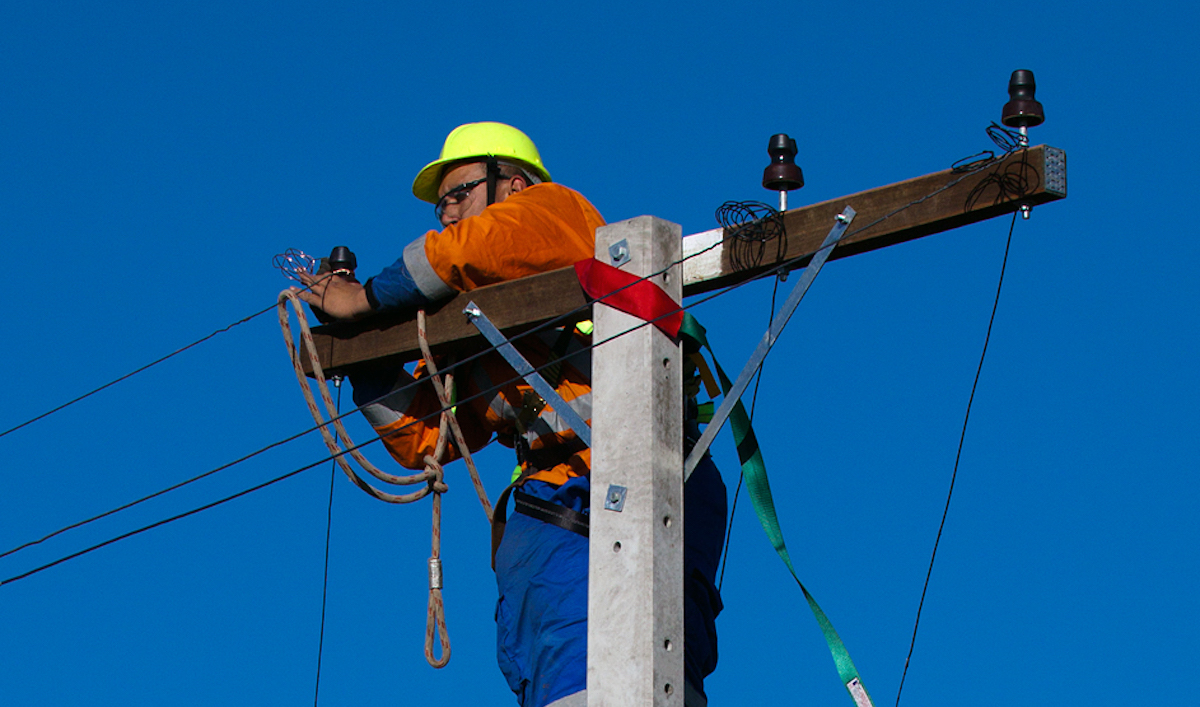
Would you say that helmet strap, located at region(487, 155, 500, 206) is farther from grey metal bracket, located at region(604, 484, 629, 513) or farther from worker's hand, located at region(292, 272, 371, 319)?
grey metal bracket, located at region(604, 484, 629, 513)

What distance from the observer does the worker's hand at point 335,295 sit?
266 inches

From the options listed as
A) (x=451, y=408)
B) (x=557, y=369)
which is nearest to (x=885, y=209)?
(x=557, y=369)

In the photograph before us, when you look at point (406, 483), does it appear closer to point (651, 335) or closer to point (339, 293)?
point (339, 293)

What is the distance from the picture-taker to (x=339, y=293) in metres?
6.84

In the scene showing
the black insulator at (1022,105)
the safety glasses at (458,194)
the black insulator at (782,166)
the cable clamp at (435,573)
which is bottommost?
the cable clamp at (435,573)

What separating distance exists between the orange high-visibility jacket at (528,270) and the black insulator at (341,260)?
467 mm

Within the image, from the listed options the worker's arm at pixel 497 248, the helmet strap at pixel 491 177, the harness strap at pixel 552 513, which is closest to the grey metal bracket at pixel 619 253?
the worker's arm at pixel 497 248

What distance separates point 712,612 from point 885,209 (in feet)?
5.09

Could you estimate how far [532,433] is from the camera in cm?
646

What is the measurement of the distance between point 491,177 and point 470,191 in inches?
4.0

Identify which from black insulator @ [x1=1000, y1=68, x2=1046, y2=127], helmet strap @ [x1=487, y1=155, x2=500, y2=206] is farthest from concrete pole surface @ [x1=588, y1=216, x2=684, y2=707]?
helmet strap @ [x1=487, y1=155, x2=500, y2=206]

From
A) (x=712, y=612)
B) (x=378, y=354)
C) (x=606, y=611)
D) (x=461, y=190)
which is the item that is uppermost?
(x=461, y=190)

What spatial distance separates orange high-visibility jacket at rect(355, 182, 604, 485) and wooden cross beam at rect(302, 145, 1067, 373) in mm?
106

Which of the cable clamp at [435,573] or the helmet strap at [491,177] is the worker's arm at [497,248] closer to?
the helmet strap at [491,177]
